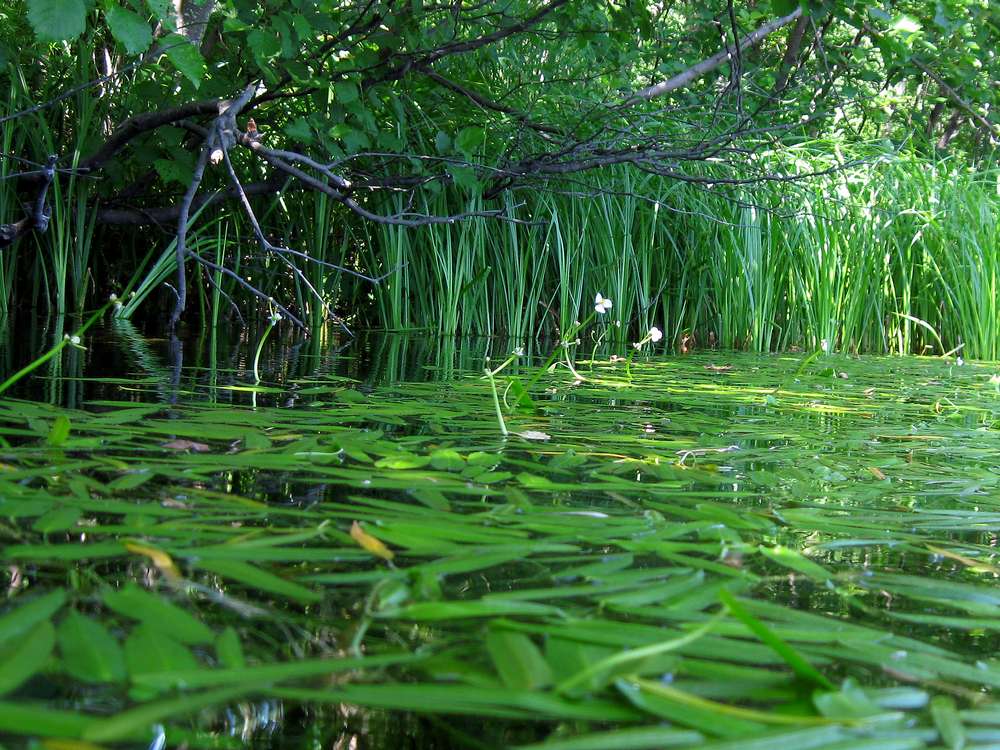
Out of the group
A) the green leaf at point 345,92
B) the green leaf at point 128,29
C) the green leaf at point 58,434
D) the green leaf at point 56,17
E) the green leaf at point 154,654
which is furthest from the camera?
the green leaf at point 345,92

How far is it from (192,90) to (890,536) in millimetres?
2996

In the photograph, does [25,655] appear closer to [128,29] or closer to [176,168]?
[128,29]

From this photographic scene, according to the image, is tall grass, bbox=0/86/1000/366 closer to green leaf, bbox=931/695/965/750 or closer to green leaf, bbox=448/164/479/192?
green leaf, bbox=448/164/479/192

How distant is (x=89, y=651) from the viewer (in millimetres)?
569

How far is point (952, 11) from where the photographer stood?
390 cm

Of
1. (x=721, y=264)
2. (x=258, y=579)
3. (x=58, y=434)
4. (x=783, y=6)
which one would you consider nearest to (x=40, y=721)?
(x=258, y=579)

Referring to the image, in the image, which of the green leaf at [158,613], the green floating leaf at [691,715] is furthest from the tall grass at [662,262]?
the green floating leaf at [691,715]

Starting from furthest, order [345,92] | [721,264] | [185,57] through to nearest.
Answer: [721,264] < [345,92] < [185,57]

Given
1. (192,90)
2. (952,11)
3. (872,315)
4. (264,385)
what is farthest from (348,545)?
(872,315)

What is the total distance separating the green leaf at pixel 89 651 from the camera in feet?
1.80

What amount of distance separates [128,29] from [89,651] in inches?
63.8

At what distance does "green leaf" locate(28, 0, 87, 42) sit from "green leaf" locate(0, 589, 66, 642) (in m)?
1.28

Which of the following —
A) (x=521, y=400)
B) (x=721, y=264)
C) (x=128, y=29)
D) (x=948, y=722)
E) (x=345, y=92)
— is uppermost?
(x=345, y=92)

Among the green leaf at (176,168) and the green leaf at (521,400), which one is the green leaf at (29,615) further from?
the green leaf at (176,168)
